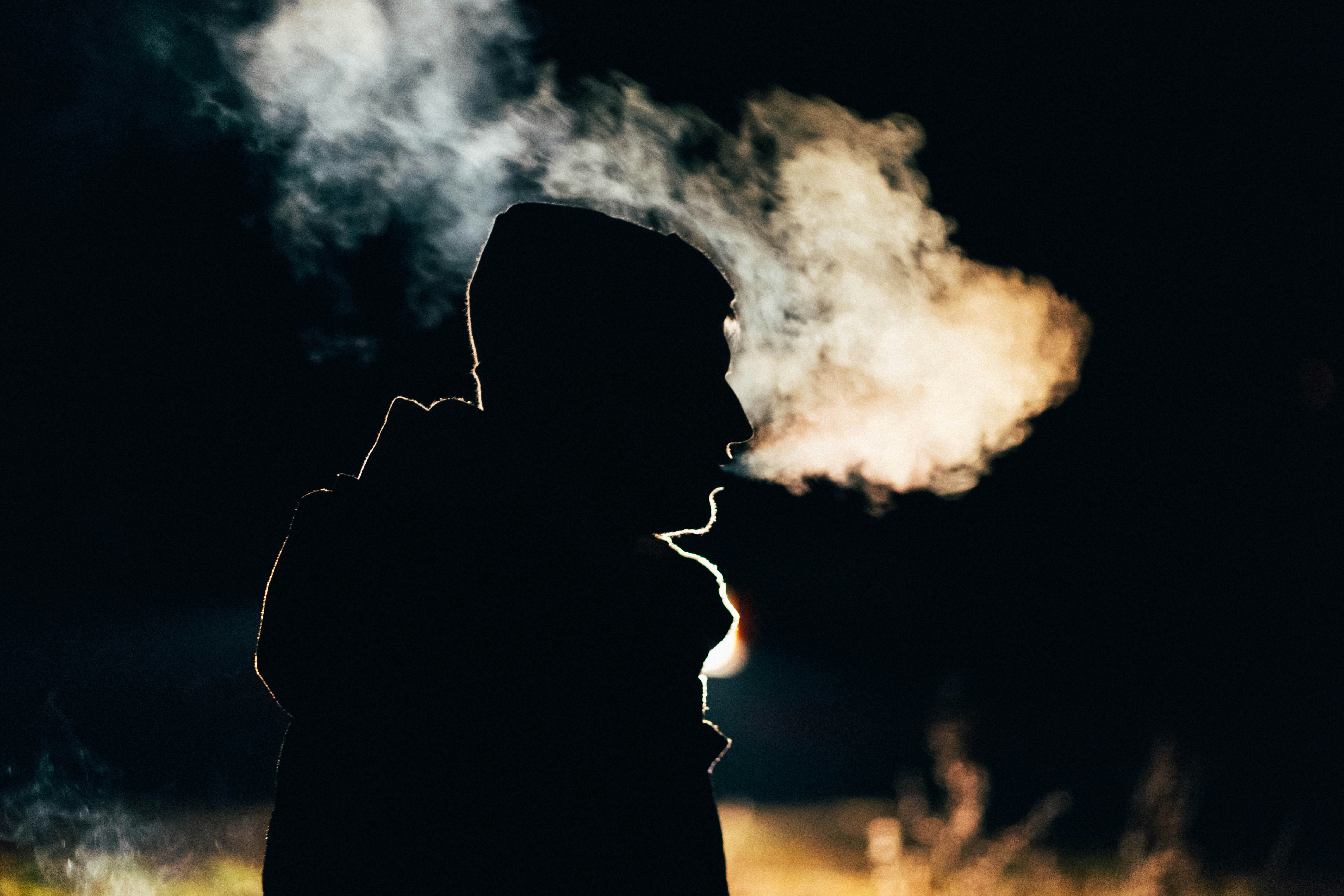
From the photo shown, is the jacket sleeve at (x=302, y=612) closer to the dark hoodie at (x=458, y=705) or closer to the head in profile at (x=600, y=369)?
the dark hoodie at (x=458, y=705)

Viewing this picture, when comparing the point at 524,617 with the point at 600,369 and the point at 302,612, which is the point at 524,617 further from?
the point at 600,369

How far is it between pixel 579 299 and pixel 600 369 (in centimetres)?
17

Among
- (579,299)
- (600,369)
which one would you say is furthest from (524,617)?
(579,299)

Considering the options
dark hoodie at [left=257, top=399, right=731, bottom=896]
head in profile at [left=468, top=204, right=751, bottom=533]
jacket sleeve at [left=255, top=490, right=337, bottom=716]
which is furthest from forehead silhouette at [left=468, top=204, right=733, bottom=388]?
jacket sleeve at [left=255, top=490, right=337, bottom=716]

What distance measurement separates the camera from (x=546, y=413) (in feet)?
5.41

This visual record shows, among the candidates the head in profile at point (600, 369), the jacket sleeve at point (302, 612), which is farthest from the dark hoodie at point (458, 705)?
the head in profile at point (600, 369)

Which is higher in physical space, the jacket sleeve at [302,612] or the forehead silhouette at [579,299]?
the forehead silhouette at [579,299]

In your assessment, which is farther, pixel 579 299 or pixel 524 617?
pixel 579 299

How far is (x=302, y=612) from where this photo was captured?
4.43 ft

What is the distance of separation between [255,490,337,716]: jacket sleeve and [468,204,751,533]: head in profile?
41cm

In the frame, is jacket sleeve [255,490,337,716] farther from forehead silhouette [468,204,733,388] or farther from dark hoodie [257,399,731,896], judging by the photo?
forehead silhouette [468,204,733,388]

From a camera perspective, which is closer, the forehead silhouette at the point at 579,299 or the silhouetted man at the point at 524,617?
the silhouetted man at the point at 524,617

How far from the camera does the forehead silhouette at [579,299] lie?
1657 millimetres

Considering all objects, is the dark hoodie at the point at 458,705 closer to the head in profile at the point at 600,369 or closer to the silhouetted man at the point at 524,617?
the silhouetted man at the point at 524,617
